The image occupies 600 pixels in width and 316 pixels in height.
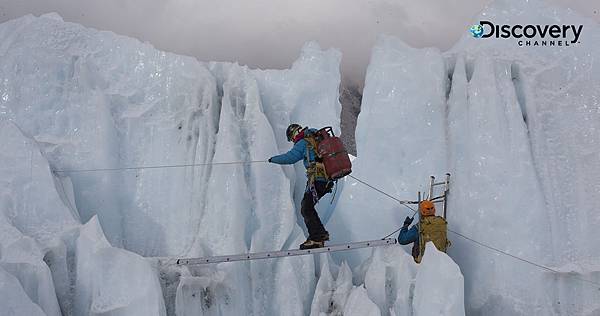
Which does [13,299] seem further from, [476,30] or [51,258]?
[476,30]

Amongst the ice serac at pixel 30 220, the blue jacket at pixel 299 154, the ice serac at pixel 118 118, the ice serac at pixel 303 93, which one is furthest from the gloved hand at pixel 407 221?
the ice serac at pixel 30 220

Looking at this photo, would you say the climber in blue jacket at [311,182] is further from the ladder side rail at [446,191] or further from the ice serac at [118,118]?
the ice serac at [118,118]

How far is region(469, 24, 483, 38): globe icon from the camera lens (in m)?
12.6

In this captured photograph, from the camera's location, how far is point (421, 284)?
9.39 meters

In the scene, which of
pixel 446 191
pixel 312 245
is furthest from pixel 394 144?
pixel 312 245

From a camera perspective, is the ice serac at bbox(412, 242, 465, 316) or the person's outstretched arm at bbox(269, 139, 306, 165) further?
the person's outstretched arm at bbox(269, 139, 306, 165)

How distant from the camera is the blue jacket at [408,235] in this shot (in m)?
10.4

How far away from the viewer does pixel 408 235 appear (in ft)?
34.3

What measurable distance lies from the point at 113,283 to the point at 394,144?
5.90 m

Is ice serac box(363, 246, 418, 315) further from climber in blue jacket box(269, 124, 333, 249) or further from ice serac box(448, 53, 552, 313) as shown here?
ice serac box(448, 53, 552, 313)

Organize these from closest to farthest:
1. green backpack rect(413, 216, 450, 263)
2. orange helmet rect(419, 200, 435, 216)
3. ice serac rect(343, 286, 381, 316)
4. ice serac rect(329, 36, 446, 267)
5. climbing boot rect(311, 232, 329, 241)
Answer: ice serac rect(343, 286, 381, 316) → green backpack rect(413, 216, 450, 263) → orange helmet rect(419, 200, 435, 216) → climbing boot rect(311, 232, 329, 241) → ice serac rect(329, 36, 446, 267)

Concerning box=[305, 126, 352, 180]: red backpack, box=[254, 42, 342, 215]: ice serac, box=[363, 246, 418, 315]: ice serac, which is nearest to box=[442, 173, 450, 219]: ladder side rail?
box=[363, 246, 418, 315]: ice serac

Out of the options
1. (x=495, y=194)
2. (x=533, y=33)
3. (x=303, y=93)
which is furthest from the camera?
(x=303, y=93)

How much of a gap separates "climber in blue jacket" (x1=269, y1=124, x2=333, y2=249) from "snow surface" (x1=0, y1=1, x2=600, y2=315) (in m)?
0.59
